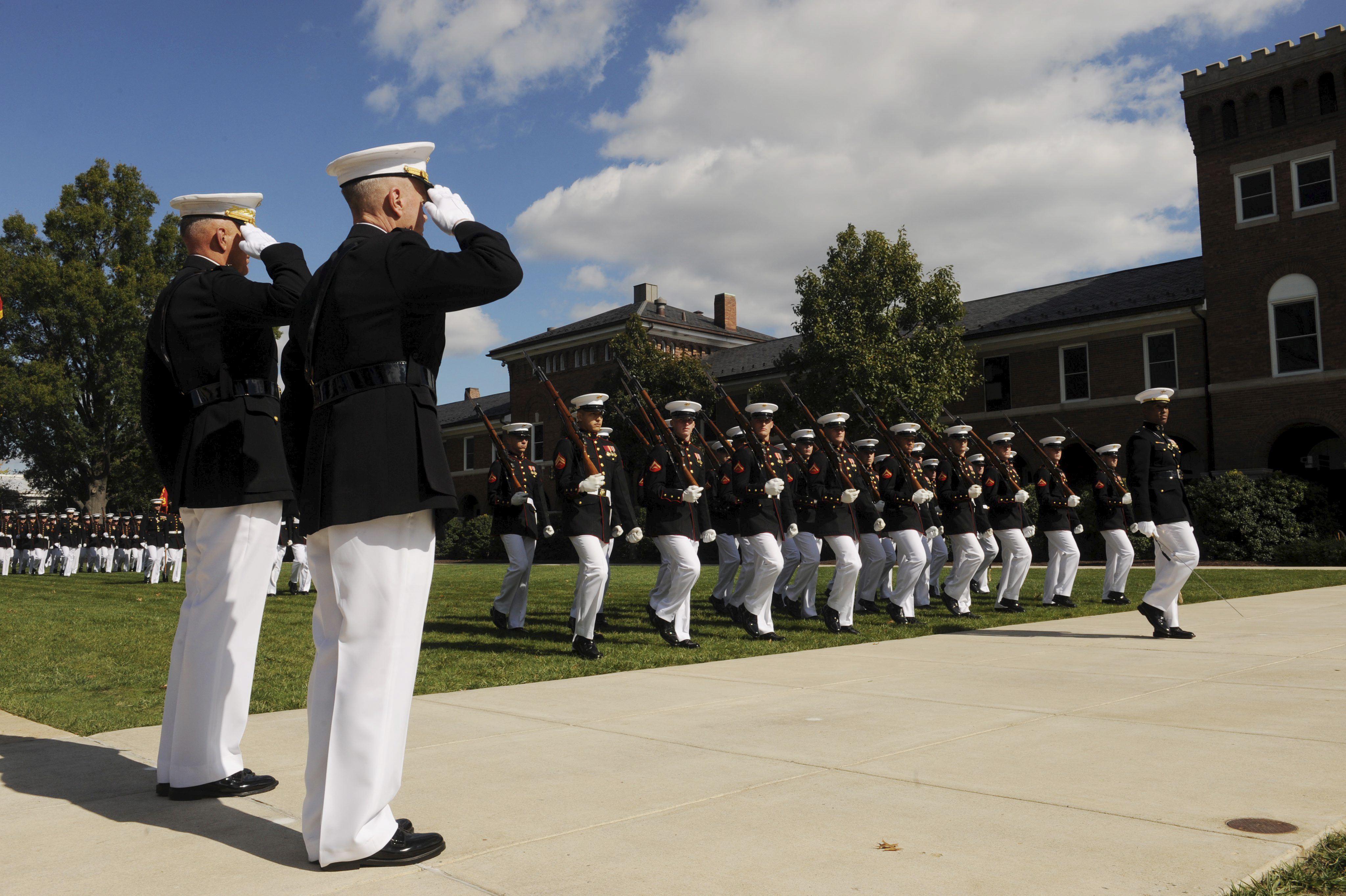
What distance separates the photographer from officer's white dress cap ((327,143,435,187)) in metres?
3.43

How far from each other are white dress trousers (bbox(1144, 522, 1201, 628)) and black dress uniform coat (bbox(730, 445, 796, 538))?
349 centimetres

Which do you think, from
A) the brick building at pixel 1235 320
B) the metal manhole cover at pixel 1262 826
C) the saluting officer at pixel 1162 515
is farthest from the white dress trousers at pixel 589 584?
the brick building at pixel 1235 320

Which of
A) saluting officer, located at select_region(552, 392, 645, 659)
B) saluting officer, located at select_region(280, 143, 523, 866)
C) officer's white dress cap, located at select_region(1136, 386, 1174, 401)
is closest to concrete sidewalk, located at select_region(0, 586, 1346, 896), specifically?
saluting officer, located at select_region(280, 143, 523, 866)

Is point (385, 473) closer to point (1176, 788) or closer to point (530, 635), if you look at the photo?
point (1176, 788)

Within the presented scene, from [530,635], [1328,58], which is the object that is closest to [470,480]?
[1328,58]

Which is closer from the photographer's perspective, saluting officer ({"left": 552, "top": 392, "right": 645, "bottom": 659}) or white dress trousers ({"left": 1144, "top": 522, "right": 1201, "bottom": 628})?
saluting officer ({"left": 552, "top": 392, "right": 645, "bottom": 659})

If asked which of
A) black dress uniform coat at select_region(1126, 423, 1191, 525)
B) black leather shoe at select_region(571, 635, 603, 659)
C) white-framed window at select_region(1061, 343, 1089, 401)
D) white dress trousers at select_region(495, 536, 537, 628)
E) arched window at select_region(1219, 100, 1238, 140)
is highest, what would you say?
arched window at select_region(1219, 100, 1238, 140)

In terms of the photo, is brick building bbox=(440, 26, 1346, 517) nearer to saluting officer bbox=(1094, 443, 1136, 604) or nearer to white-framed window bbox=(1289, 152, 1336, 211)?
white-framed window bbox=(1289, 152, 1336, 211)

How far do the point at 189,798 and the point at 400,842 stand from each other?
131 centimetres

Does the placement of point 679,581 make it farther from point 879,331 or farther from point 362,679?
point 879,331

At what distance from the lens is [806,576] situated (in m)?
12.6

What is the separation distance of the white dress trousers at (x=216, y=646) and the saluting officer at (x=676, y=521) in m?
5.38

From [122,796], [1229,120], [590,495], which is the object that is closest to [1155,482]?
[590,495]

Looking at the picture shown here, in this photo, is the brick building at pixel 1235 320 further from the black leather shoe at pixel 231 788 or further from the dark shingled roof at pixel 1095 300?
the black leather shoe at pixel 231 788
